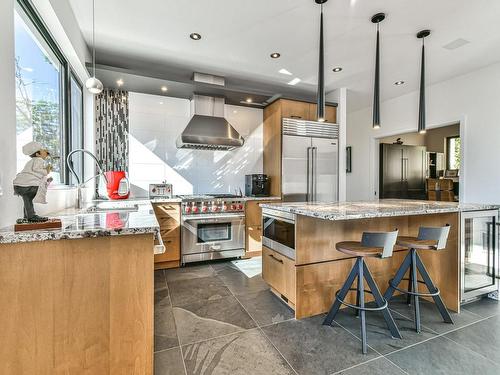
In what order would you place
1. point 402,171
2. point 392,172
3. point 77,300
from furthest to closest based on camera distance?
point 402,171
point 392,172
point 77,300

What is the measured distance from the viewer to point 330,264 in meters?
2.23

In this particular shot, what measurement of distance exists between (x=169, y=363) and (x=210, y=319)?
22.0 inches

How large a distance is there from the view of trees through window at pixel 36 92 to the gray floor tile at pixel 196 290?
1601mm

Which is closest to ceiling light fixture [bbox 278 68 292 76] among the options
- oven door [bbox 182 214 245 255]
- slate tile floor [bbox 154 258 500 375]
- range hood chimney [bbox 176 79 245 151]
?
range hood chimney [bbox 176 79 245 151]

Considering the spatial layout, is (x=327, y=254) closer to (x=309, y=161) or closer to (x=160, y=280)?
(x=160, y=280)

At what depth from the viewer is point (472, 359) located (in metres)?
1.64

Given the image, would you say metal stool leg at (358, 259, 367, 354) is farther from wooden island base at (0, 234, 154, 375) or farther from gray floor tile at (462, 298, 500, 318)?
wooden island base at (0, 234, 154, 375)

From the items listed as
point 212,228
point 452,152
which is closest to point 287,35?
point 212,228

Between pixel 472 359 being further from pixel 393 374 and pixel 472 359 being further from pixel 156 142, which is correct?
pixel 156 142

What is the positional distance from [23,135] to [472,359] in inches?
128

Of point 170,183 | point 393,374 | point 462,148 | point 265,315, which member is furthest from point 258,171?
point 393,374

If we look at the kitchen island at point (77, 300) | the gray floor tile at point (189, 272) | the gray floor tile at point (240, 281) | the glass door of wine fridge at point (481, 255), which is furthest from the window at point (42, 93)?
the glass door of wine fridge at point (481, 255)

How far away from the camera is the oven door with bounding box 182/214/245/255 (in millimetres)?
3504

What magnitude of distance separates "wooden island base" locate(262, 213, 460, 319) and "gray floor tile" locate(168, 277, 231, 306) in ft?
1.95
